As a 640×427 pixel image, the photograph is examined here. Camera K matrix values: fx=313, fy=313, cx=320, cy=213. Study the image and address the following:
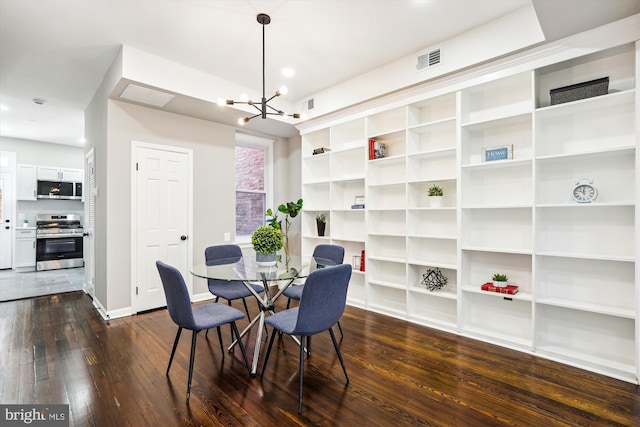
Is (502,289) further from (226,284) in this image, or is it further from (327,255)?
(226,284)

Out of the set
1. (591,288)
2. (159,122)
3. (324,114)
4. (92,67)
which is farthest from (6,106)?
(591,288)

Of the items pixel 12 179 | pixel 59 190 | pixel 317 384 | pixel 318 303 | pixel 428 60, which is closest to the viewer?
pixel 318 303

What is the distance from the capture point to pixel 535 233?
113 inches

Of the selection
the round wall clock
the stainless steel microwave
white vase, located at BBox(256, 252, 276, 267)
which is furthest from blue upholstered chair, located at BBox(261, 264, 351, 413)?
the stainless steel microwave

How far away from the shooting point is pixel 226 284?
11.1 ft

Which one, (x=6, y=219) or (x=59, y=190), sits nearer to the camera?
(x=6, y=219)

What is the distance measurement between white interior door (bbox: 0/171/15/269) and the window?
18.3 feet

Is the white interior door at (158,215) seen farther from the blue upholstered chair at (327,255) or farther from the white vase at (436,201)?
the white vase at (436,201)

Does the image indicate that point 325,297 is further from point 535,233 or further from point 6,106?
point 6,106

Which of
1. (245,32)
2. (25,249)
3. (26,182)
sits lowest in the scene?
(25,249)

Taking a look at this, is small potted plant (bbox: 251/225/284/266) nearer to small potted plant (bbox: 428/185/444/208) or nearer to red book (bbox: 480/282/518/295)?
small potted plant (bbox: 428/185/444/208)

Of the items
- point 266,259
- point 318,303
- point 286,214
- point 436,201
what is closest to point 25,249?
point 286,214

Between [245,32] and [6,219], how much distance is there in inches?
299

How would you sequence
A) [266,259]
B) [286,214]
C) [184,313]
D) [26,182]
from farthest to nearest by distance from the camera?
[26,182]
[286,214]
[266,259]
[184,313]
